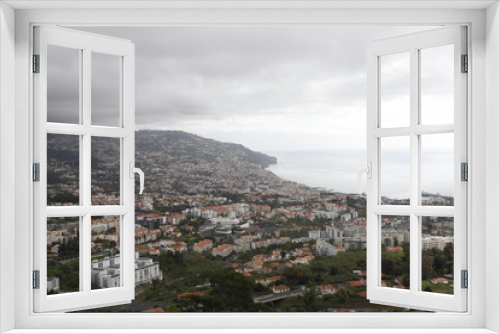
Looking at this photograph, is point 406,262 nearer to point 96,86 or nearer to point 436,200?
point 436,200

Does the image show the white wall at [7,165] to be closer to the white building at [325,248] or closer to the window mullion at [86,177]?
the window mullion at [86,177]

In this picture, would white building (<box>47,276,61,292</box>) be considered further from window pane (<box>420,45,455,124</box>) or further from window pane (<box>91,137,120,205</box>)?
window pane (<box>420,45,455,124</box>)

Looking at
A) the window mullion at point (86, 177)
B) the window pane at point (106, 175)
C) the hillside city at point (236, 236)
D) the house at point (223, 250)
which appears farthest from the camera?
the house at point (223, 250)

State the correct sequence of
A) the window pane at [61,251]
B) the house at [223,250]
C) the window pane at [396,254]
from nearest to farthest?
the window pane at [61,251] → the window pane at [396,254] → the house at [223,250]

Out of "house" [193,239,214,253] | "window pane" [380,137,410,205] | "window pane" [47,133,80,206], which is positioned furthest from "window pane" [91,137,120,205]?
"window pane" [380,137,410,205]

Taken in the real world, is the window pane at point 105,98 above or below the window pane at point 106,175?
above

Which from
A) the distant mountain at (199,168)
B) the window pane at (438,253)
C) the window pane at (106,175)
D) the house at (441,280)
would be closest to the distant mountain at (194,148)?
Result: the distant mountain at (199,168)
